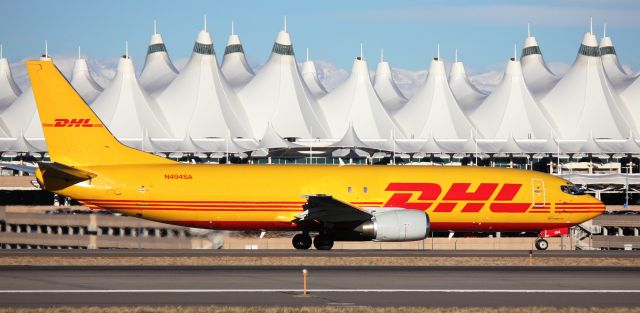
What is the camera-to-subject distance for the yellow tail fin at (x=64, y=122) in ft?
123

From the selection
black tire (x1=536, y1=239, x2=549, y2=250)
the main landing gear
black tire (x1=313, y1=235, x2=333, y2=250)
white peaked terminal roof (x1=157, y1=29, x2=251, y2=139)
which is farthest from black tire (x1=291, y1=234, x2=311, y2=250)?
white peaked terminal roof (x1=157, y1=29, x2=251, y2=139)

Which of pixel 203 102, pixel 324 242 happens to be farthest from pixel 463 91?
pixel 324 242

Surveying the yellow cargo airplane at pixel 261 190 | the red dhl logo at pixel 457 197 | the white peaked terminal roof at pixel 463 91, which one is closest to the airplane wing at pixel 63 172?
the yellow cargo airplane at pixel 261 190

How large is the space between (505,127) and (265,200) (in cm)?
8077

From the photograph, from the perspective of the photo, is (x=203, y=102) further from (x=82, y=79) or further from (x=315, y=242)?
(x=315, y=242)

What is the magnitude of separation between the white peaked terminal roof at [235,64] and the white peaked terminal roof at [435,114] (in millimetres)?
15947

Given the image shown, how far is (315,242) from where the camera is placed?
127 ft

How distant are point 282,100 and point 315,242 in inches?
2924

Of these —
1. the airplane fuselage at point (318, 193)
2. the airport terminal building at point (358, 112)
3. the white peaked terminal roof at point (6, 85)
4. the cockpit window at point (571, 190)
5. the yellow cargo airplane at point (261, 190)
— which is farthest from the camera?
the white peaked terminal roof at point (6, 85)

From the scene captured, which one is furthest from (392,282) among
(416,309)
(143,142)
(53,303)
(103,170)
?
(143,142)

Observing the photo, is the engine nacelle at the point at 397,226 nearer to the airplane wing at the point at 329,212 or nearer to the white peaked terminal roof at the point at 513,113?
the airplane wing at the point at 329,212

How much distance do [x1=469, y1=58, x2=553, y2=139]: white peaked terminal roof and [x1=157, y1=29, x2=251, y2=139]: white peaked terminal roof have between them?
23.6 m

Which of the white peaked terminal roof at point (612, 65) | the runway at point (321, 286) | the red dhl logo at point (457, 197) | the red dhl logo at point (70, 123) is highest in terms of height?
the white peaked terminal roof at point (612, 65)

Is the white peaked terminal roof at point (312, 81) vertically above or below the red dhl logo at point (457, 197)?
above
